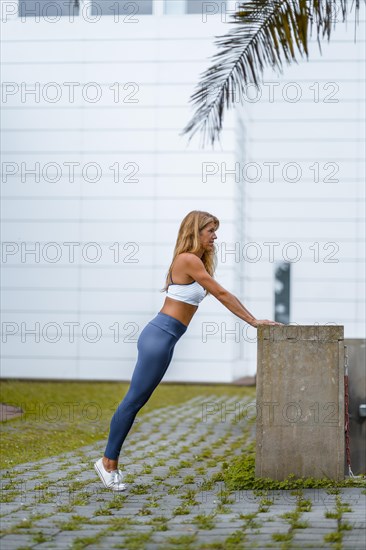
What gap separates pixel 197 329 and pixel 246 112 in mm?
6130

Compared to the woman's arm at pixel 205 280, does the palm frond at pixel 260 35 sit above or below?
above

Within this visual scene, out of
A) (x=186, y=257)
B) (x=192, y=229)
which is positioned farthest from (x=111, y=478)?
(x=192, y=229)

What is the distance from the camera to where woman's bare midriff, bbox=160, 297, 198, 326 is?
7633mm

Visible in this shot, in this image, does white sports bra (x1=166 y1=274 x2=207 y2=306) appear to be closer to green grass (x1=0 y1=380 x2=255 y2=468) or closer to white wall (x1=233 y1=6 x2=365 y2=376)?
green grass (x1=0 y1=380 x2=255 y2=468)

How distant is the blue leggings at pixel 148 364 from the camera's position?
757 centimetres

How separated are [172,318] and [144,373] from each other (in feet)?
1.44

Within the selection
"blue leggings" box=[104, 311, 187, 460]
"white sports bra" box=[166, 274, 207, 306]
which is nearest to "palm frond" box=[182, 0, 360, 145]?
"white sports bra" box=[166, 274, 207, 306]

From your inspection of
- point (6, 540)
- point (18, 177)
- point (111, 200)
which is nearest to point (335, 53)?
point (111, 200)

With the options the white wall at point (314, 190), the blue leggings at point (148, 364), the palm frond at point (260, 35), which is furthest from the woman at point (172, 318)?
the white wall at point (314, 190)

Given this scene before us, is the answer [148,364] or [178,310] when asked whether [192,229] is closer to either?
[178,310]

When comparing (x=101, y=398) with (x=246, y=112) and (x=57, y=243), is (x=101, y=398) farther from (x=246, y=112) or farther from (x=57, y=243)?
(x=246, y=112)

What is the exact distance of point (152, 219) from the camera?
1053 inches

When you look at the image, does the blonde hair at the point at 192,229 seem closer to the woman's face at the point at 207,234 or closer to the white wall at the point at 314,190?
the woman's face at the point at 207,234

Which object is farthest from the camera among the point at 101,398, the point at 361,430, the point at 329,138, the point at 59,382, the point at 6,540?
the point at 329,138
